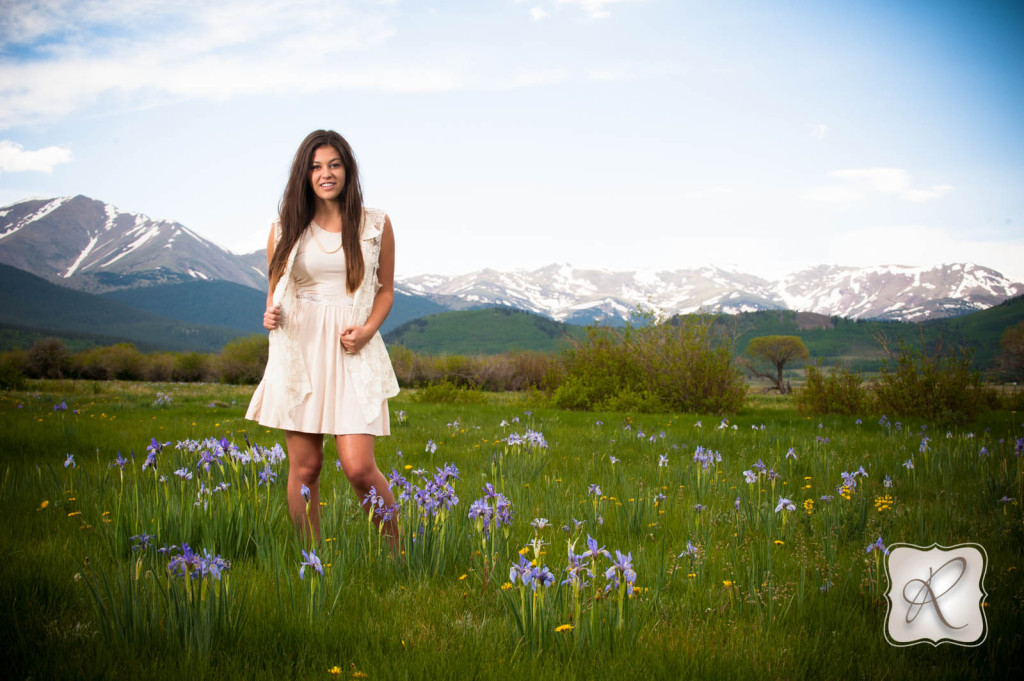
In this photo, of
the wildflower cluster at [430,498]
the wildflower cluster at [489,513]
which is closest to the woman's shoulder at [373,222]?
the wildflower cluster at [430,498]

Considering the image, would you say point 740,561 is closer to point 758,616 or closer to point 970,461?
point 758,616

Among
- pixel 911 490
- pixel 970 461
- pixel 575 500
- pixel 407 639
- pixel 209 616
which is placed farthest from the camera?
pixel 970 461

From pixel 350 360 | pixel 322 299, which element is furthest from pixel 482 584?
pixel 322 299

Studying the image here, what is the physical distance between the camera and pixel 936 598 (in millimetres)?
2426

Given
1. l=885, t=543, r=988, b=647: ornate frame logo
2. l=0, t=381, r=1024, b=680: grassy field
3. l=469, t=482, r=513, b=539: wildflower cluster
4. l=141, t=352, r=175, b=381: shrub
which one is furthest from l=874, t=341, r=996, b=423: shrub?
l=141, t=352, r=175, b=381: shrub

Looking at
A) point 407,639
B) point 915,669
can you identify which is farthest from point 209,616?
point 915,669

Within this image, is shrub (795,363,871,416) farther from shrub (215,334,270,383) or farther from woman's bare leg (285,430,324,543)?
shrub (215,334,270,383)

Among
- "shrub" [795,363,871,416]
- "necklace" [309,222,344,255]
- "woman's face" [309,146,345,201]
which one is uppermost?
"woman's face" [309,146,345,201]

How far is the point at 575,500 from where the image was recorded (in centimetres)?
496

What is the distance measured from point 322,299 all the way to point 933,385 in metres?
15.3

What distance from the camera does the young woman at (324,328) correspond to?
3688 millimetres

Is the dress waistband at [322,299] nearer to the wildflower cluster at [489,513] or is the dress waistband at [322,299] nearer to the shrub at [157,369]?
the wildflower cluster at [489,513]

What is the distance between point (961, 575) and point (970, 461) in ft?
17.6

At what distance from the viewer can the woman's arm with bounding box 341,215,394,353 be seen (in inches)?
147
